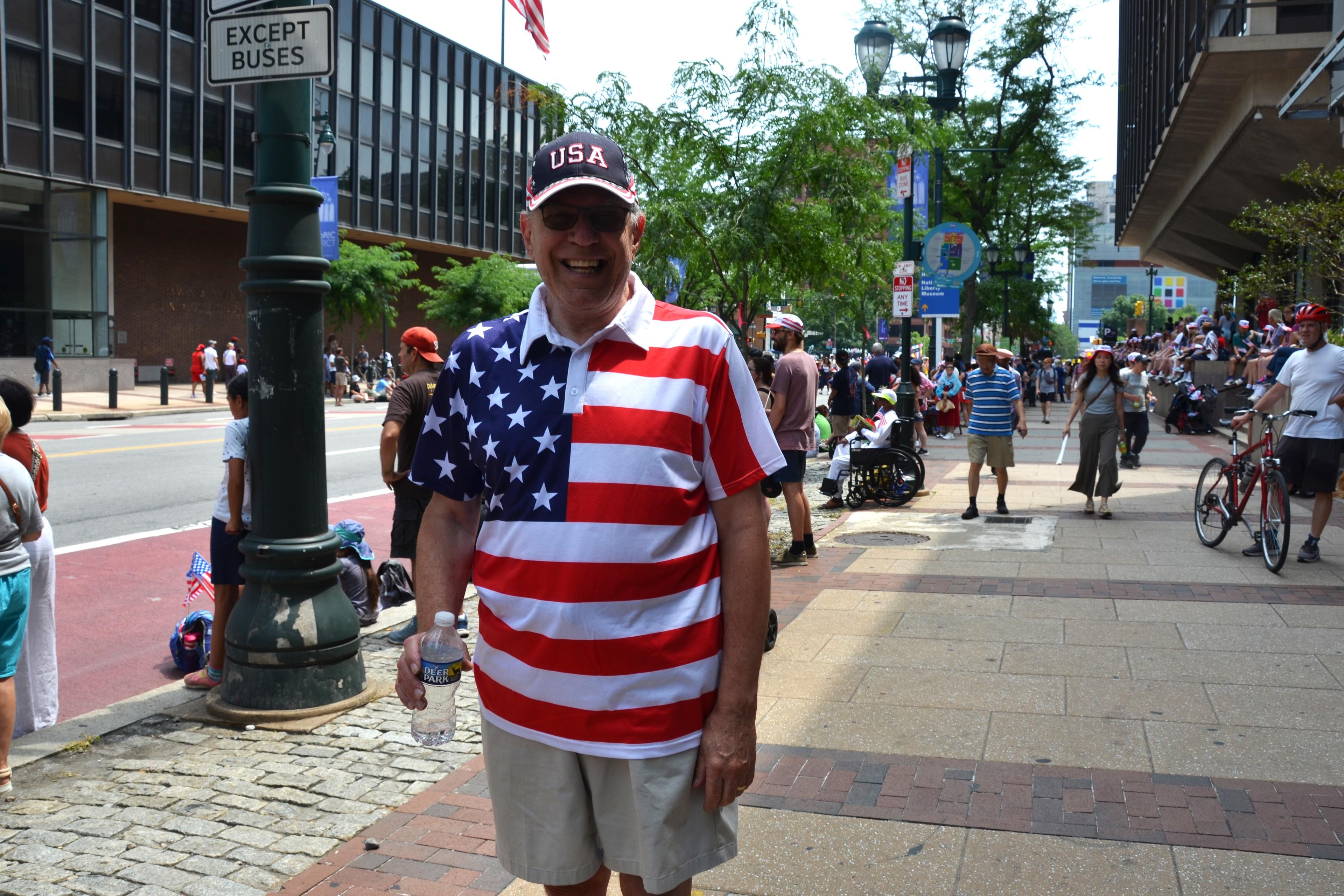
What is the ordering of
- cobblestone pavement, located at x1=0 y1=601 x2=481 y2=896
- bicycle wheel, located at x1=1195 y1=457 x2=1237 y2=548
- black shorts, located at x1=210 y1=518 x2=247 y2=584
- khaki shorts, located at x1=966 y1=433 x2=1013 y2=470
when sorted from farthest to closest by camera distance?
khaki shorts, located at x1=966 y1=433 x2=1013 y2=470, bicycle wheel, located at x1=1195 y1=457 x2=1237 y2=548, black shorts, located at x1=210 y1=518 x2=247 y2=584, cobblestone pavement, located at x1=0 y1=601 x2=481 y2=896

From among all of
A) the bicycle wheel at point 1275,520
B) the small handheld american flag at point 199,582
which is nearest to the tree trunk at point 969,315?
the bicycle wheel at point 1275,520

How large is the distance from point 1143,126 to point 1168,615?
31.2 m

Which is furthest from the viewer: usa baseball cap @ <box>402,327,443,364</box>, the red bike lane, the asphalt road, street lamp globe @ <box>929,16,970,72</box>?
street lamp globe @ <box>929,16,970,72</box>

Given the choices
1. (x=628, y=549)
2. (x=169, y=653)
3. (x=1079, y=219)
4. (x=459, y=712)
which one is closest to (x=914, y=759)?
(x=459, y=712)

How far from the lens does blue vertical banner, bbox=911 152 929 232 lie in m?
16.0

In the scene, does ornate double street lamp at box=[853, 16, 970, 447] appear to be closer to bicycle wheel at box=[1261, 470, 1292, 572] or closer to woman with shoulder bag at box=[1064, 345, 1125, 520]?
woman with shoulder bag at box=[1064, 345, 1125, 520]

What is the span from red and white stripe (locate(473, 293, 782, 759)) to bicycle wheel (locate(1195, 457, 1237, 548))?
28.5 feet

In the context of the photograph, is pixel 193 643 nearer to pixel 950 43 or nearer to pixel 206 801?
pixel 206 801

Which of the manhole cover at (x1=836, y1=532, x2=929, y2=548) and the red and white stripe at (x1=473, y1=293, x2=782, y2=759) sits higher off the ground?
the red and white stripe at (x1=473, y1=293, x2=782, y2=759)

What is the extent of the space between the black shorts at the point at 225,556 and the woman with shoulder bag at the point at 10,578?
1.30 metres

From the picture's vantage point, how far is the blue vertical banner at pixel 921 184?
15980mm

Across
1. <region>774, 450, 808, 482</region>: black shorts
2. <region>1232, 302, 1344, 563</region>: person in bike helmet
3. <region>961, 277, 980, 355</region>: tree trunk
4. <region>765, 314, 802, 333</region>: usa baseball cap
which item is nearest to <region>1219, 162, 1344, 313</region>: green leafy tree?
<region>1232, 302, 1344, 563</region>: person in bike helmet

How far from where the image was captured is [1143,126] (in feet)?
114

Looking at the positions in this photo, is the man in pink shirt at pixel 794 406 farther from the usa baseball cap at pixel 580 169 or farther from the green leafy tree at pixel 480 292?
the green leafy tree at pixel 480 292
